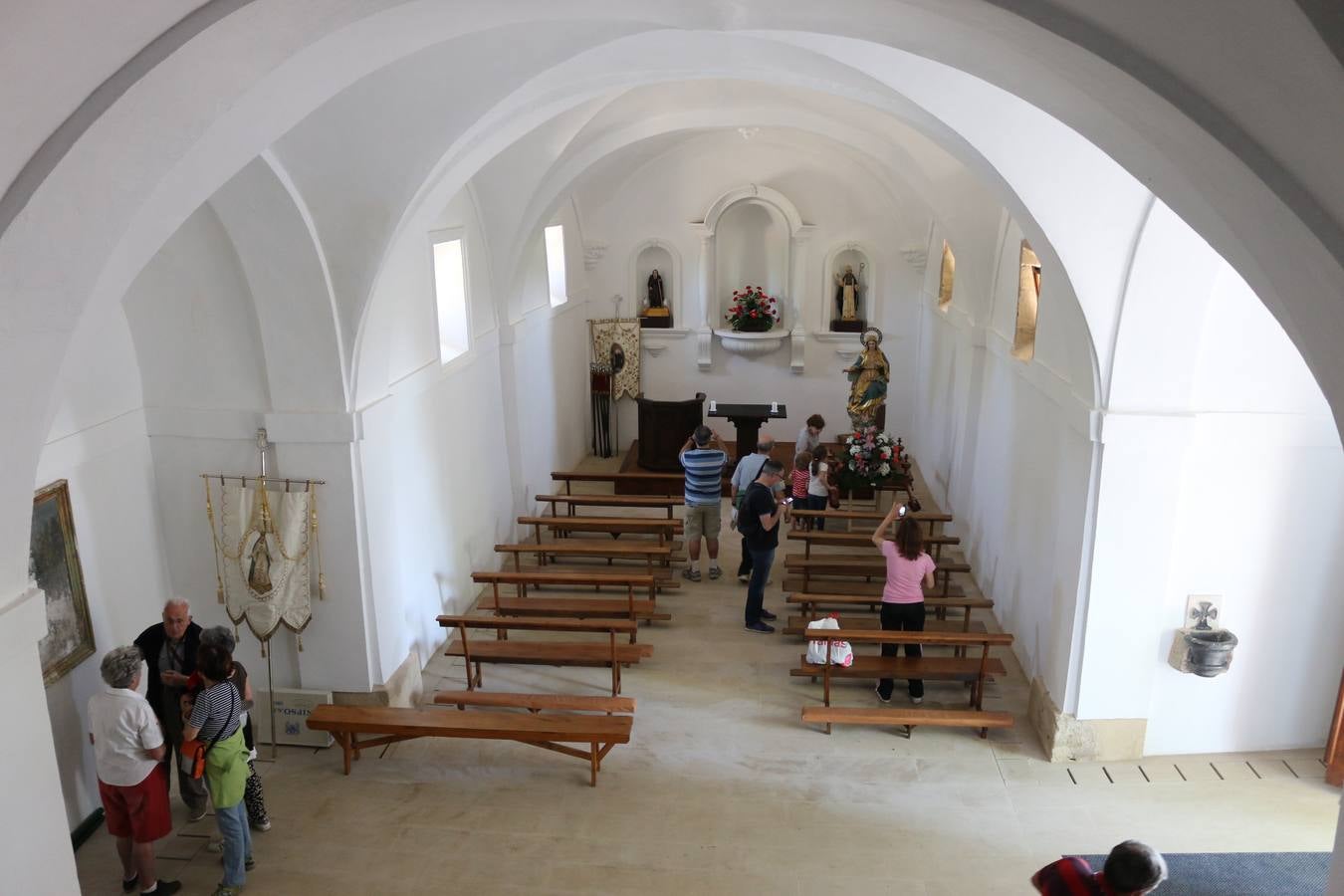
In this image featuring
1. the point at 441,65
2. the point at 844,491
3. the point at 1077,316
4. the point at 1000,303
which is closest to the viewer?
the point at 441,65

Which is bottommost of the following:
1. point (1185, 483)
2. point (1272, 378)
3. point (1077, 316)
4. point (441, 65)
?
point (1185, 483)

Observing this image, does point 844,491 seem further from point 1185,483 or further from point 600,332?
point 1185,483

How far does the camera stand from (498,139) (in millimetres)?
7223

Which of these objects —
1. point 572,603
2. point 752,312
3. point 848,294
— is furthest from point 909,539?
point 848,294

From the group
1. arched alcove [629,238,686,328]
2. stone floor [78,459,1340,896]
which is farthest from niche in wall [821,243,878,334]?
stone floor [78,459,1340,896]

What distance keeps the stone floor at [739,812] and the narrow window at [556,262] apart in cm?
770

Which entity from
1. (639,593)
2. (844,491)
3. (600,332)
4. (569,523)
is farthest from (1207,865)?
(600,332)

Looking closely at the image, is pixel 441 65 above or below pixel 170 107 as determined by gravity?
above

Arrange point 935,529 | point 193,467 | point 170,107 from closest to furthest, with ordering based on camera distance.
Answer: point 170,107, point 193,467, point 935,529

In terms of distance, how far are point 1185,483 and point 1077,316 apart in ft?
4.66

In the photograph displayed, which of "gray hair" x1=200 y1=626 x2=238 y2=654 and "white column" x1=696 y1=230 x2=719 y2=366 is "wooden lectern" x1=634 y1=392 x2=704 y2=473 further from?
"gray hair" x1=200 y1=626 x2=238 y2=654

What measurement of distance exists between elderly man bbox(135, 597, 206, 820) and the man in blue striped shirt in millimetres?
5264

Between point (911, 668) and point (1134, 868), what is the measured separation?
4.09m

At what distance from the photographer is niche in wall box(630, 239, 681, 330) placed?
1645cm
